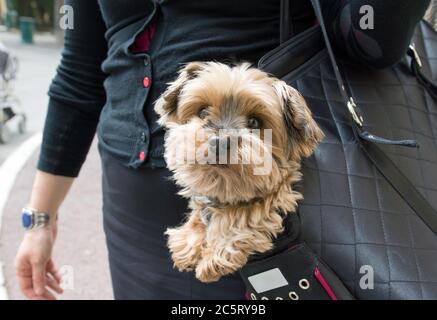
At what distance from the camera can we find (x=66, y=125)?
1.84 meters

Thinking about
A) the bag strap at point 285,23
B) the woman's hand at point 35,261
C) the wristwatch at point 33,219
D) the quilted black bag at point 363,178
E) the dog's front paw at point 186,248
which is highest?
the bag strap at point 285,23

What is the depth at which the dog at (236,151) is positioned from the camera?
1214 millimetres

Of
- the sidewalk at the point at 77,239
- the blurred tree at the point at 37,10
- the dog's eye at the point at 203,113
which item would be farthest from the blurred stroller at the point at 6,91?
the blurred tree at the point at 37,10

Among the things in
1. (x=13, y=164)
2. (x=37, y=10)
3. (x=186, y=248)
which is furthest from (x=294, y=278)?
(x=37, y=10)

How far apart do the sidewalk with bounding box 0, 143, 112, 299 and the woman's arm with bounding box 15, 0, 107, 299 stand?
6.18 ft

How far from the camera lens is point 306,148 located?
1.24 metres

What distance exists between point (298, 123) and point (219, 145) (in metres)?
0.19

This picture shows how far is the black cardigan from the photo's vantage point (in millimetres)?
1242

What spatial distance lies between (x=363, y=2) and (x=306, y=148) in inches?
14.2

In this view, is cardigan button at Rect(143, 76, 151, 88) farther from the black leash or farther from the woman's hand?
the woman's hand

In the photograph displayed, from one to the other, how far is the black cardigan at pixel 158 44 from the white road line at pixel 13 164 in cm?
372

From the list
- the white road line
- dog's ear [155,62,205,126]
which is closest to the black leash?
dog's ear [155,62,205,126]

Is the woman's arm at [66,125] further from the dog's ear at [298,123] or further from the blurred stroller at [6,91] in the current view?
the blurred stroller at [6,91]

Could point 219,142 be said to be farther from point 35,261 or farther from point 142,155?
point 35,261
